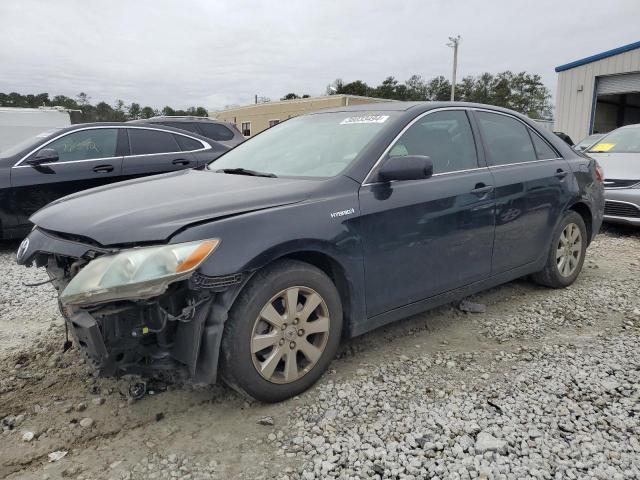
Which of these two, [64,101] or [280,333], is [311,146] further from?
[64,101]

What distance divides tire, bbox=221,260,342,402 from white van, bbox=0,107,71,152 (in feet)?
55.8

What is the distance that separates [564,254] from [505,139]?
49.4 inches

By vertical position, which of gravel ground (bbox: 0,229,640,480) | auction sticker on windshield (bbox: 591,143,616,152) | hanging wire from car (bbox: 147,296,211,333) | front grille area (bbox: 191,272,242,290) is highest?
auction sticker on windshield (bbox: 591,143,616,152)

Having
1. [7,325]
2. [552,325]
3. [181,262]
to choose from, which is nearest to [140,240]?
[181,262]

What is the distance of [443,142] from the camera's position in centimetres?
352

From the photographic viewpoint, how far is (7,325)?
3770 mm

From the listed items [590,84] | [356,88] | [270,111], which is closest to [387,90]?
[356,88]

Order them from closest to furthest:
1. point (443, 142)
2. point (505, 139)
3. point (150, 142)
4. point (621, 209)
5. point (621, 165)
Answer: point (443, 142) < point (505, 139) < point (150, 142) < point (621, 209) < point (621, 165)

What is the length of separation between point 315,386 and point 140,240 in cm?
130

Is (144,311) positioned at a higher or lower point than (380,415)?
higher

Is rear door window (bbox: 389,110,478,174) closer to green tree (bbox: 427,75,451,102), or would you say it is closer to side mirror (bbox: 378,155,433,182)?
side mirror (bbox: 378,155,433,182)

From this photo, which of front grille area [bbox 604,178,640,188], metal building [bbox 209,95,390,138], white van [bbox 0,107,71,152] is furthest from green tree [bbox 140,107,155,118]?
front grille area [bbox 604,178,640,188]

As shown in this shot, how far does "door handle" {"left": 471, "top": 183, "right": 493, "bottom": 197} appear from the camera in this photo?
349 cm

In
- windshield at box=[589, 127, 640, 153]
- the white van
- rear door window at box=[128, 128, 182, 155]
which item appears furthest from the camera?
the white van
